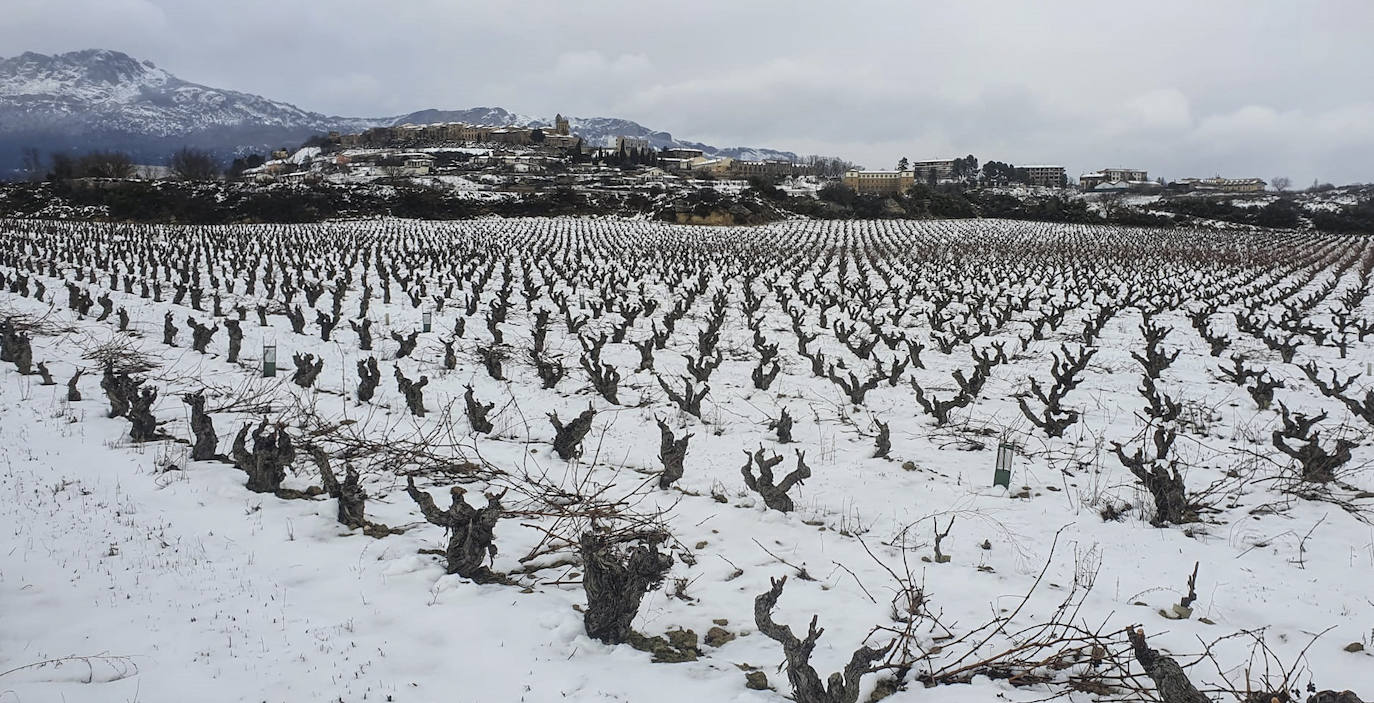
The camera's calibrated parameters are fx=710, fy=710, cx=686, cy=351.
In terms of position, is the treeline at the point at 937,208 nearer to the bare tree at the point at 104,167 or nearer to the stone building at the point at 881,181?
the stone building at the point at 881,181

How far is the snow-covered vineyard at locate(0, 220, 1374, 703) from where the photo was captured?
3.28 m

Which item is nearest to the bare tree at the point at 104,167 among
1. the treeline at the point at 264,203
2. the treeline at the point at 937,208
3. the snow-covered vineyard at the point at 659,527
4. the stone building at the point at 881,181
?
the treeline at the point at 264,203

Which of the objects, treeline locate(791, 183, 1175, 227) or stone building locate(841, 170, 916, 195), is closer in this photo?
treeline locate(791, 183, 1175, 227)

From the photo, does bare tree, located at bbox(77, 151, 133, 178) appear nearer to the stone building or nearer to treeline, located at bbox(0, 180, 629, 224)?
treeline, located at bbox(0, 180, 629, 224)

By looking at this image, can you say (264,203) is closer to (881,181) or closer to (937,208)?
(937,208)

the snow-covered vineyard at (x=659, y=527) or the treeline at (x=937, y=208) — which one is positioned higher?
the treeline at (x=937, y=208)

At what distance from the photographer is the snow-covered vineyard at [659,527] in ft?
10.8

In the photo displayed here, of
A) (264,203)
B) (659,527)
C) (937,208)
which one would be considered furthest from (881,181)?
(659,527)

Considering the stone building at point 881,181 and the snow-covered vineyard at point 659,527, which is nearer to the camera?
the snow-covered vineyard at point 659,527

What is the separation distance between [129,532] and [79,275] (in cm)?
1754

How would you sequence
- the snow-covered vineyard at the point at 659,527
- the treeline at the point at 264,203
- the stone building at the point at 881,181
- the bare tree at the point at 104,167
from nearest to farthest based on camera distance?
the snow-covered vineyard at the point at 659,527
the treeline at the point at 264,203
the bare tree at the point at 104,167
the stone building at the point at 881,181

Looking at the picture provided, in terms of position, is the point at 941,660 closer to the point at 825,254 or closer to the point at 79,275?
the point at 79,275

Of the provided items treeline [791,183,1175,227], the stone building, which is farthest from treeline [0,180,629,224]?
the stone building

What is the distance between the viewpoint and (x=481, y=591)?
4.04 metres
